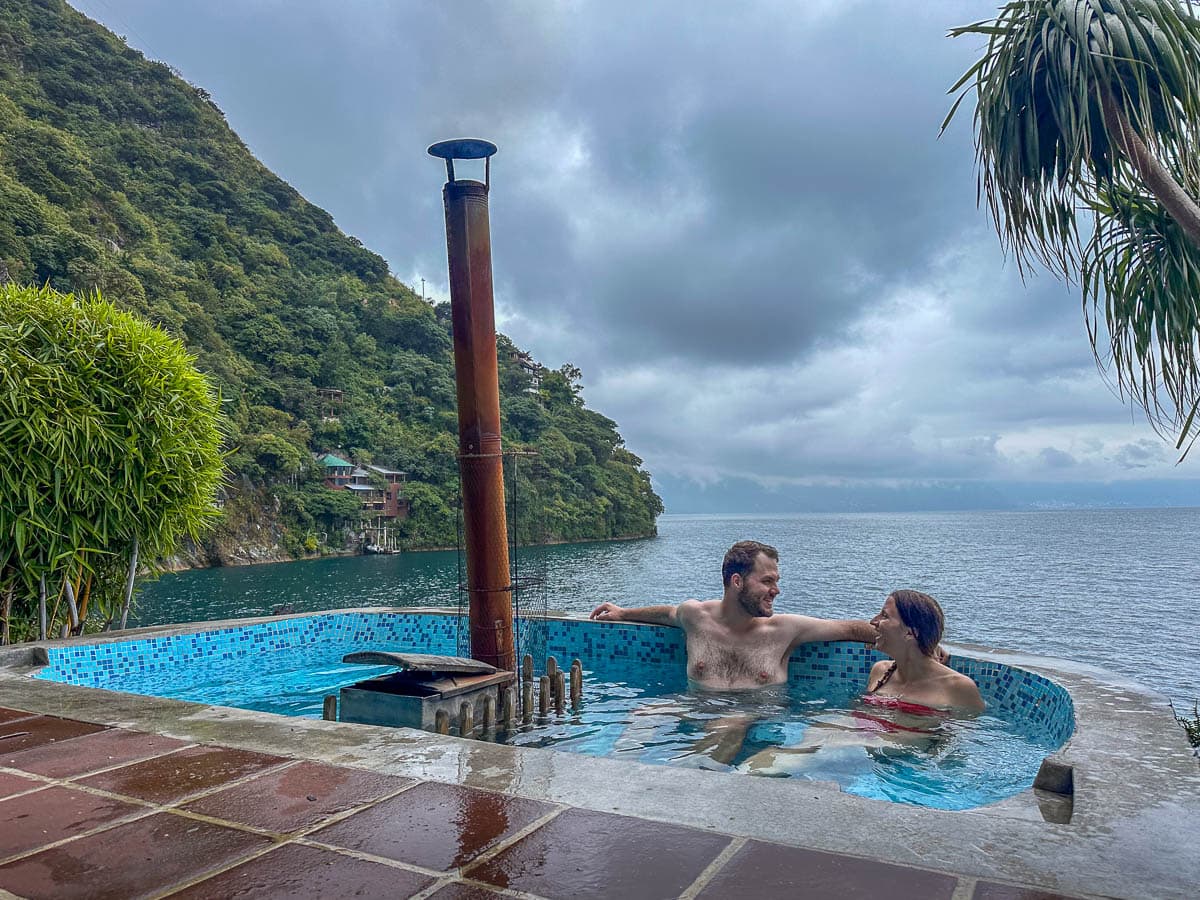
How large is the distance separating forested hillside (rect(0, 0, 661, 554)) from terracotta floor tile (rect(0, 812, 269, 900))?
118ft

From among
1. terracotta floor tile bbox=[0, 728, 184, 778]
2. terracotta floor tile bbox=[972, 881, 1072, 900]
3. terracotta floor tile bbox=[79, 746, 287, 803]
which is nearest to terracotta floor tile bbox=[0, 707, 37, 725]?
terracotta floor tile bbox=[0, 728, 184, 778]

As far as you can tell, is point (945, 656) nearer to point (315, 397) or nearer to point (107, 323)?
point (107, 323)

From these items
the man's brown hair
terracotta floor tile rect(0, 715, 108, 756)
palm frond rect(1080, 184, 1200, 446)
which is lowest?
terracotta floor tile rect(0, 715, 108, 756)

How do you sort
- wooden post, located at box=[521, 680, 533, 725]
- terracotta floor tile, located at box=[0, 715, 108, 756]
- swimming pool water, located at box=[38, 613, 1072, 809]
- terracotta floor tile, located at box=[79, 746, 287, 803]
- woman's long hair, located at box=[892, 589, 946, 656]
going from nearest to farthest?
terracotta floor tile, located at box=[79, 746, 287, 803], terracotta floor tile, located at box=[0, 715, 108, 756], swimming pool water, located at box=[38, 613, 1072, 809], woman's long hair, located at box=[892, 589, 946, 656], wooden post, located at box=[521, 680, 533, 725]

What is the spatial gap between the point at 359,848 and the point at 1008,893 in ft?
4.48

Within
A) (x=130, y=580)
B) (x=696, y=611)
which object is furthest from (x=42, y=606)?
(x=696, y=611)

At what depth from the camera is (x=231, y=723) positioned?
10.0 feet

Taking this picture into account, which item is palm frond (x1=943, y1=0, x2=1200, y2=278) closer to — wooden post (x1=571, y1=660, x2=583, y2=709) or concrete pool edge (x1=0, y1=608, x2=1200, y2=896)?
concrete pool edge (x1=0, y1=608, x2=1200, y2=896)

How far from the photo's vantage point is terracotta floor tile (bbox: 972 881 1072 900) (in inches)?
59.1

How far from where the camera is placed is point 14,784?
7.68ft

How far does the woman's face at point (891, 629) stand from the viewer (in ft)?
15.0

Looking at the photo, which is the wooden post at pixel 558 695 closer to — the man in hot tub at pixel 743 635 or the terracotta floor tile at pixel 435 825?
the man in hot tub at pixel 743 635

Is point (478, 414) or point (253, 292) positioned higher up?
point (253, 292)

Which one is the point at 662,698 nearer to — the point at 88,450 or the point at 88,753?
the point at 88,753
